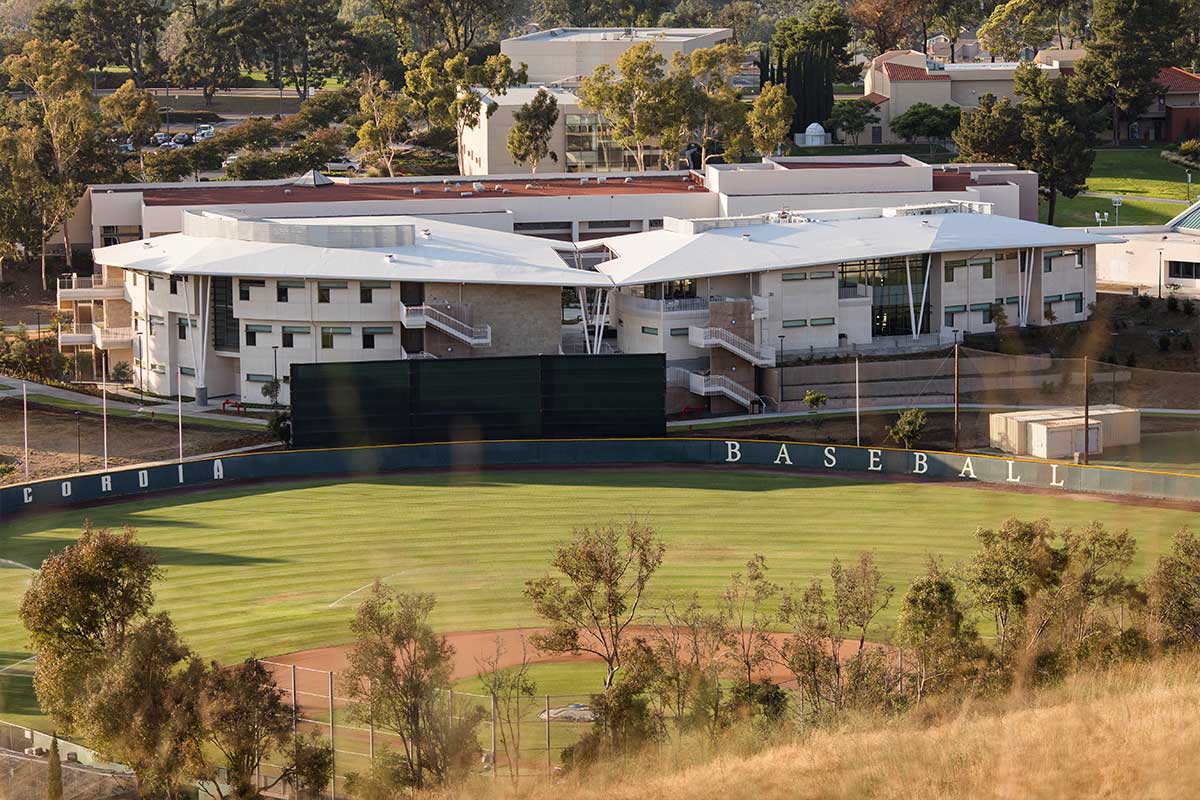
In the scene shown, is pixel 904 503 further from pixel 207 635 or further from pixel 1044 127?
pixel 1044 127

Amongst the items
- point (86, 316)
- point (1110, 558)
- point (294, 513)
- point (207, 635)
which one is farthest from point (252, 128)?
point (1110, 558)

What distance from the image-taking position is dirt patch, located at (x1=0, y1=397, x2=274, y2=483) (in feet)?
268

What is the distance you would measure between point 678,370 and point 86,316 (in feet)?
121

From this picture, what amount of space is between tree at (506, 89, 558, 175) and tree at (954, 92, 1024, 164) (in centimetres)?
3165

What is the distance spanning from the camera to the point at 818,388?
9281 centimetres

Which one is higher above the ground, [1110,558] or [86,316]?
[86,316]

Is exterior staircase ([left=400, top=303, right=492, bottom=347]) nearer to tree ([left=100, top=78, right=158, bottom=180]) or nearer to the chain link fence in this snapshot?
the chain link fence

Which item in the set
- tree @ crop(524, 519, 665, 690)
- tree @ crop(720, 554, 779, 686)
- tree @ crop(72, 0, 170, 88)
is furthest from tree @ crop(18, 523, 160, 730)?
tree @ crop(72, 0, 170, 88)

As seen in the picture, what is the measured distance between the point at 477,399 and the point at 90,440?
17.7 metres

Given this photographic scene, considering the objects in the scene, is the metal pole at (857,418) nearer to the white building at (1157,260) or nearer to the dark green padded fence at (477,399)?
the dark green padded fence at (477,399)

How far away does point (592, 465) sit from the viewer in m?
82.2

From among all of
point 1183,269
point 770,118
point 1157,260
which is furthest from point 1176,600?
point 770,118

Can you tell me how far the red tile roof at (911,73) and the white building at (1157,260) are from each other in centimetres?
5501

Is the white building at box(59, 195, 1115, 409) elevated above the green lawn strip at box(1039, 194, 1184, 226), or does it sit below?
below
